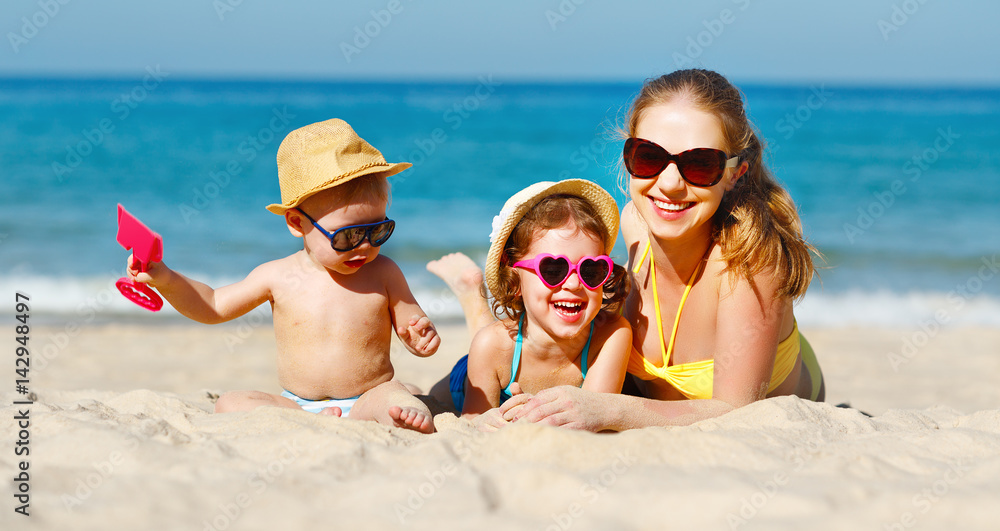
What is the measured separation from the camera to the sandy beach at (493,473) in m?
1.92

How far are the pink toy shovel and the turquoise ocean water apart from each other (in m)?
2.05

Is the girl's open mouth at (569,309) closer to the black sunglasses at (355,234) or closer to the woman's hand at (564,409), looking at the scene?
the woman's hand at (564,409)

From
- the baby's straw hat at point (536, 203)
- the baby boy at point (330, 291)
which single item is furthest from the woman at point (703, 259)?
the baby boy at point (330, 291)

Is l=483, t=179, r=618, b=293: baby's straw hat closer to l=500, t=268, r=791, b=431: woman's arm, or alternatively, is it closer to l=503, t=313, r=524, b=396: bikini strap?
l=503, t=313, r=524, b=396: bikini strap

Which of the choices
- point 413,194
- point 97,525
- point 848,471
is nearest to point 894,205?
point 413,194

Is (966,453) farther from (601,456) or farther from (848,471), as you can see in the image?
(601,456)

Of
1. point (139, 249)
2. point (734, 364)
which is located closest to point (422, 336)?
A: point (139, 249)

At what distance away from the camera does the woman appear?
119 inches

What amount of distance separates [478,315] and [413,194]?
1035 cm

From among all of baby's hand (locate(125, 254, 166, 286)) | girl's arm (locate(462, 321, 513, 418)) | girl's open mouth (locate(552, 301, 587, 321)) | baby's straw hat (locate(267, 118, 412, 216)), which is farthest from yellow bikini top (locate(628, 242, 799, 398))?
baby's hand (locate(125, 254, 166, 286))

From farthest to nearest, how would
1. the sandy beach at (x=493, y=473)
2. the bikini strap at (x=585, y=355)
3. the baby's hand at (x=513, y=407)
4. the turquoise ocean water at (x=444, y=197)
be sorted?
the turquoise ocean water at (x=444, y=197)
the bikini strap at (x=585, y=355)
the baby's hand at (x=513, y=407)
the sandy beach at (x=493, y=473)

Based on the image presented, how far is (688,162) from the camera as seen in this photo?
9.89 ft

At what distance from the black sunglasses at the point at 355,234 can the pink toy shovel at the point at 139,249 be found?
59 cm

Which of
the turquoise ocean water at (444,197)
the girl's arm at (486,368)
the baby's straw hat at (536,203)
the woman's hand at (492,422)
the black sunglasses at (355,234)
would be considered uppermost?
the turquoise ocean water at (444,197)
